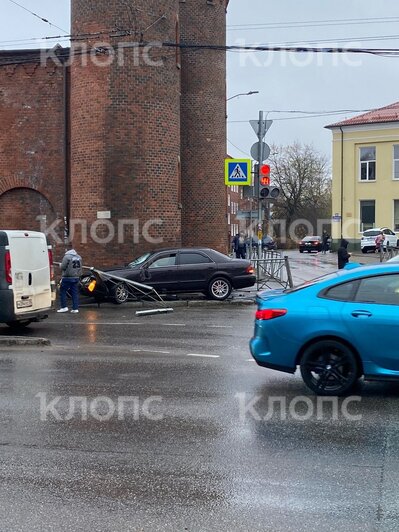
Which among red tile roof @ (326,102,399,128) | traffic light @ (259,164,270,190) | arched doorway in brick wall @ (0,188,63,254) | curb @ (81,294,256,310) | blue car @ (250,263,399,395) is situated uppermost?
red tile roof @ (326,102,399,128)

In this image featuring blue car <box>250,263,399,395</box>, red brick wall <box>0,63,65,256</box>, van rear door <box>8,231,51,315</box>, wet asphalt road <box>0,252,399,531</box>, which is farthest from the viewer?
red brick wall <box>0,63,65,256</box>

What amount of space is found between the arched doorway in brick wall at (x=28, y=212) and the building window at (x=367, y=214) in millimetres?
31550

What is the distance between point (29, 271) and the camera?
13.2 meters

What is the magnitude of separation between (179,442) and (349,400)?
2310 millimetres

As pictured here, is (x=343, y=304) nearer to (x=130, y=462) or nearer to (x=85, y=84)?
(x=130, y=462)

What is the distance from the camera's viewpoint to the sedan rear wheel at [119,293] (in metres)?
18.1

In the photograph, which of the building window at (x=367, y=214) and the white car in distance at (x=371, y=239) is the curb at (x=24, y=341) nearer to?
the white car in distance at (x=371, y=239)

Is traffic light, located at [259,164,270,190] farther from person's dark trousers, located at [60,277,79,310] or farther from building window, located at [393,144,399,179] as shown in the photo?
building window, located at [393,144,399,179]

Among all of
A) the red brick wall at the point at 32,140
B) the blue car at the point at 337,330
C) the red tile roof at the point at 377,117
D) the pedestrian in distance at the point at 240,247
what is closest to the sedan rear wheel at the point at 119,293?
the red brick wall at the point at 32,140

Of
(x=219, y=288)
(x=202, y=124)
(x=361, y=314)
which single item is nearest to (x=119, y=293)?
(x=219, y=288)

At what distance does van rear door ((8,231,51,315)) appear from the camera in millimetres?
12754

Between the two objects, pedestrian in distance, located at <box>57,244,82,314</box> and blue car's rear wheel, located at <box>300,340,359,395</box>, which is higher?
pedestrian in distance, located at <box>57,244,82,314</box>

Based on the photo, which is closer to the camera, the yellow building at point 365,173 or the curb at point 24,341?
the curb at point 24,341

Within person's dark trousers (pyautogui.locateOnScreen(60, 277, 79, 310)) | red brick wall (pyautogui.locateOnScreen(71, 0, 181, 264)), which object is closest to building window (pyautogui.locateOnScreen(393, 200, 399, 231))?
red brick wall (pyautogui.locateOnScreen(71, 0, 181, 264))
